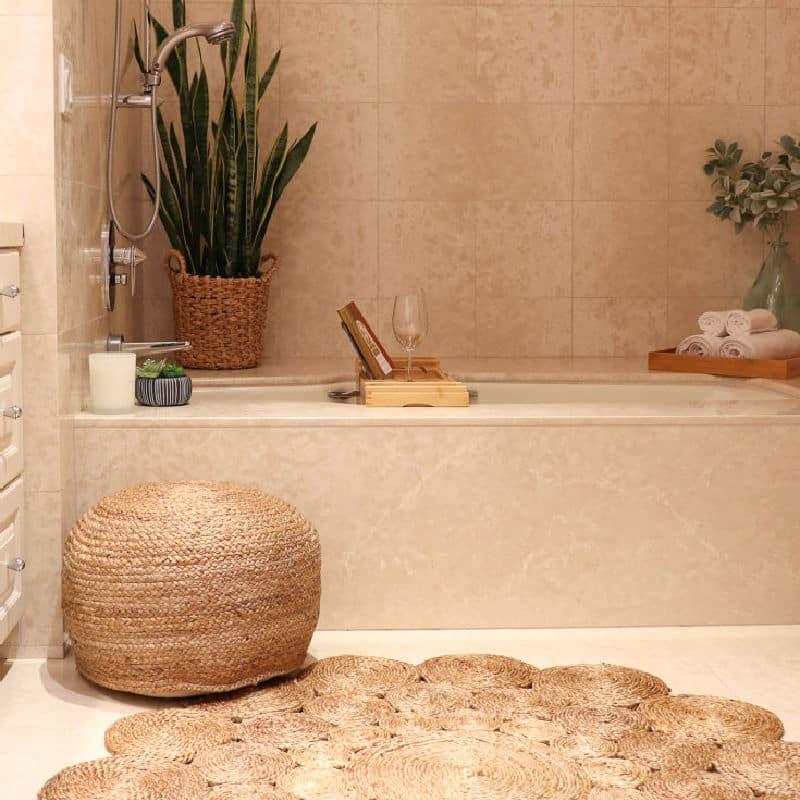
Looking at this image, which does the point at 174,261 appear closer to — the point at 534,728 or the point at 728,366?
the point at 728,366

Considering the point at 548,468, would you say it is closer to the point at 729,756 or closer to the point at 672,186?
the point at 729,756

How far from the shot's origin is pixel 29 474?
8.47ft

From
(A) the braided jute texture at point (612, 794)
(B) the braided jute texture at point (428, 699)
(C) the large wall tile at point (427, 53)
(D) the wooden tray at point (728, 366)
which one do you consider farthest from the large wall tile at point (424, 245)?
(A) the braided jute texture at point (612, 794)

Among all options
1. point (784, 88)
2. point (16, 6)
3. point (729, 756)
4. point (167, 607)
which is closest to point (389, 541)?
point (167, 607)

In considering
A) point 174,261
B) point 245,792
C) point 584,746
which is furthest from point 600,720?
point 174,261

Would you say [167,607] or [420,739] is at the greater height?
[167,607]

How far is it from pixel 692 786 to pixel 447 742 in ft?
1.38

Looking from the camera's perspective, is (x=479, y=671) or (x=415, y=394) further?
(x=415, y=394)

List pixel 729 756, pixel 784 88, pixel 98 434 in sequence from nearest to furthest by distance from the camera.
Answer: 1. pixel 729 756
2. pixel 98 434
3. pixel 784 88

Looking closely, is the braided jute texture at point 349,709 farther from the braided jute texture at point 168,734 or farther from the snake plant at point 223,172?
the snake plant at point 223,172

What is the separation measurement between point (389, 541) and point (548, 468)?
0.39 meters

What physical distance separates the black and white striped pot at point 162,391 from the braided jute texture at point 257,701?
2.67ft

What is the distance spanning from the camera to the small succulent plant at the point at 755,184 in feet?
13.5

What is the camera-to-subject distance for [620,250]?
439 centimetres
